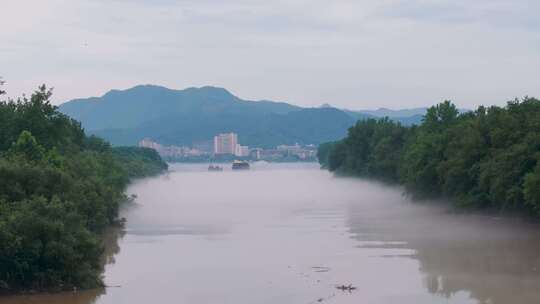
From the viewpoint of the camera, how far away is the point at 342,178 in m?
115

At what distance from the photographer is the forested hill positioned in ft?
144

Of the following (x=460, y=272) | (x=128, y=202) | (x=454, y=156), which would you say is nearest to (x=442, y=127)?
(x=454, y=156)

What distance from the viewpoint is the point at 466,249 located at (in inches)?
1396

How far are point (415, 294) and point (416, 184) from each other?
117 ft

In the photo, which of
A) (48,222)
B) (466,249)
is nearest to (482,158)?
(466,249)

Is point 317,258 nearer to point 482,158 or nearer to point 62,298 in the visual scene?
point 62,298

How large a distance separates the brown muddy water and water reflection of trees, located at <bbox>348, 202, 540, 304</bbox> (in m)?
0.04

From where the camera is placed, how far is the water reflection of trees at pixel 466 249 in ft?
86.5

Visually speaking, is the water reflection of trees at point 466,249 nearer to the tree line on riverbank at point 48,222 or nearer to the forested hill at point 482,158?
the forested hill at point 482,158

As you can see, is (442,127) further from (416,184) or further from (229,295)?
(229,295)

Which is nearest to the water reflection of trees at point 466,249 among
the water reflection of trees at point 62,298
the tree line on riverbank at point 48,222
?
the water reflection of trees at point 62,298

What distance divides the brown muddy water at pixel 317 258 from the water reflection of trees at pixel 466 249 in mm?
41

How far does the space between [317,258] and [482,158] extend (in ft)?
67.3

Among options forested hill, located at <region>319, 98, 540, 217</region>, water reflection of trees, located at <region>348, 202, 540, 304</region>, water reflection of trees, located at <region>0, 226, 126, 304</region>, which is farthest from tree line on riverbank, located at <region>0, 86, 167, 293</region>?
forested hill, located at <region>319, 98, 540, 217</region>
